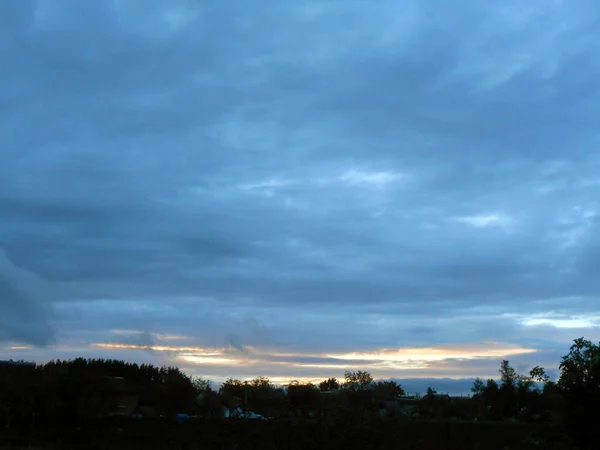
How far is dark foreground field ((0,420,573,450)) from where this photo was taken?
2380cm

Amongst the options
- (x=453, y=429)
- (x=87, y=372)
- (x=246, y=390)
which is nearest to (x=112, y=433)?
(x=87, y=372)

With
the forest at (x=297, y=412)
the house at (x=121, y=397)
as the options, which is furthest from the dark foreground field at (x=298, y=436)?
the house at (x=121, y=397)

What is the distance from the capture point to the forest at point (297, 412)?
66.3 ft

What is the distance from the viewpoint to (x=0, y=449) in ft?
121

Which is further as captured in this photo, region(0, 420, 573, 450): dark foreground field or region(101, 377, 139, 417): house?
region(101, 377, 139, 417): house

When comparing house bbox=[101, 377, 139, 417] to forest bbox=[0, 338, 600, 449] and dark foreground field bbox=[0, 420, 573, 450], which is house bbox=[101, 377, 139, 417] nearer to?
forest bbox=[0, 338, 600, 449]

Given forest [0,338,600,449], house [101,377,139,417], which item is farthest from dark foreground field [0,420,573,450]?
house [101,377,139,417]

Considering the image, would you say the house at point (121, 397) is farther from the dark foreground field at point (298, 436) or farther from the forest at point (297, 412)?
the dark foreground field at point (298, 436)

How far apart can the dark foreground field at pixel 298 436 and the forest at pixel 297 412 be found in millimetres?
75

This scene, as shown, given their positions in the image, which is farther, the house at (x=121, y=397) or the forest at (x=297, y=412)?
the house at (x=121, y=397)

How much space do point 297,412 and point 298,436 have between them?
158 ft

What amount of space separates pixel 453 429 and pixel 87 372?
41.9 meters

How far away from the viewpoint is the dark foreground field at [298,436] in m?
23.8

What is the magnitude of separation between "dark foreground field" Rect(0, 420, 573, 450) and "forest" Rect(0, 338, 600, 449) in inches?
3.0
